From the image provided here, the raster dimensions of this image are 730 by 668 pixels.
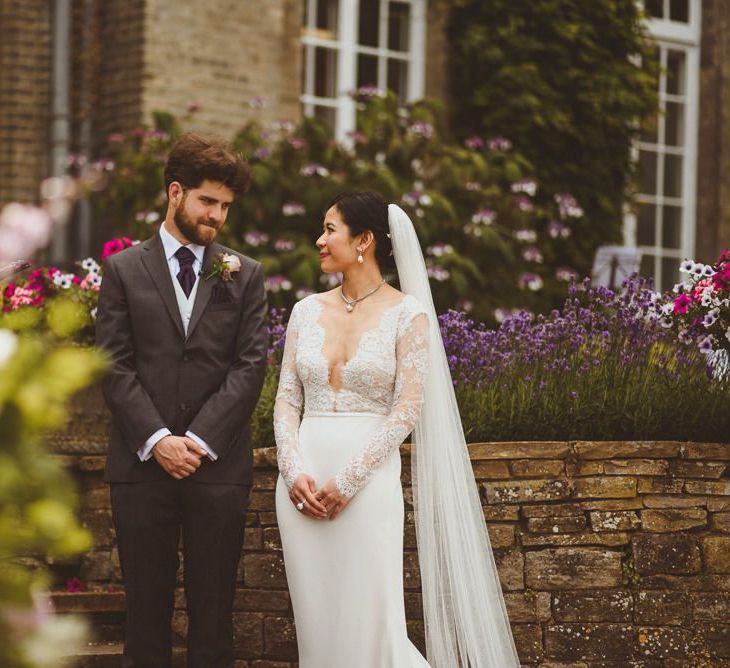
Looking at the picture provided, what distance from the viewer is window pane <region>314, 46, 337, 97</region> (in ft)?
36.2

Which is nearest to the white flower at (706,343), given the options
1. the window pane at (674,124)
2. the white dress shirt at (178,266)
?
the white dress shirt at (178,266)

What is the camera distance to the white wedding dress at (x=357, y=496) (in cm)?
449

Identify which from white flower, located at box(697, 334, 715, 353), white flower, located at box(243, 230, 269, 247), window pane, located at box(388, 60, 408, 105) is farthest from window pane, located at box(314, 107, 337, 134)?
white flower, located at box(697, 334, 715, 353)

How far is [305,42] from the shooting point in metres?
11.0

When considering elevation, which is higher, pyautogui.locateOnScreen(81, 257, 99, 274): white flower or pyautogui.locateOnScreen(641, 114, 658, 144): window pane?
pyautogui.locateOnScreen(641, 114, 658, 144): window pane

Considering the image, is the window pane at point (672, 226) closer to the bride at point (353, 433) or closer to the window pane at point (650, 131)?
the window pane at point (650, 131)

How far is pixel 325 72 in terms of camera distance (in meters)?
11.1

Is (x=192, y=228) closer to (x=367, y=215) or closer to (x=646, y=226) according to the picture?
(x=367, y=215)

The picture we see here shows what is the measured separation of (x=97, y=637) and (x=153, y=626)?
1623 mm

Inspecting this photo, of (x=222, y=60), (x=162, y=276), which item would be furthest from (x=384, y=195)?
(x=162, y=276)

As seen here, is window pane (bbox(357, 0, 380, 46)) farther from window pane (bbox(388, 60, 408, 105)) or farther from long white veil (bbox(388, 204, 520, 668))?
long white veil (bbox(388, 204, 520, 668))

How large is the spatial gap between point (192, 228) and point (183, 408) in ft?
1.89

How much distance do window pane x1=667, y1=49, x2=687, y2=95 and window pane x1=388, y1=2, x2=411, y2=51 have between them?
3013 millimetres

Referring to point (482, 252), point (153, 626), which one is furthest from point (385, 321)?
point (482, 252)
